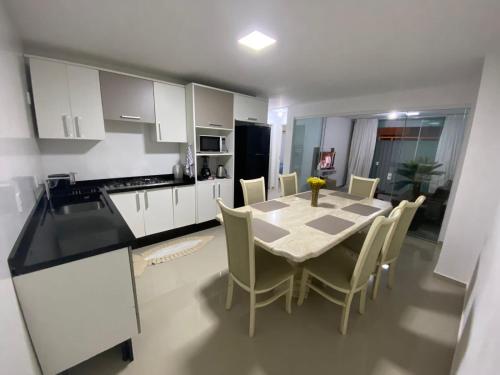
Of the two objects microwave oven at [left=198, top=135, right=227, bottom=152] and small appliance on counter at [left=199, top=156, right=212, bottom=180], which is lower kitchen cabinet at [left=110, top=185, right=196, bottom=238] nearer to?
small appliance on counter at [left=199, top=156, right=212, bottom=180]

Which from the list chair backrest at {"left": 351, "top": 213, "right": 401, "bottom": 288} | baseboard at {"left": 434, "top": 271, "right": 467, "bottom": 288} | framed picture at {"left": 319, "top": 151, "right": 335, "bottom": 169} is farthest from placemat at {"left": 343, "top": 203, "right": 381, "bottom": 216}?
framed picture at {"left": 319, "top": 151, "right": 335, "bottom": 169}

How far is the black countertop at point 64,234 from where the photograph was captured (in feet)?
3.21

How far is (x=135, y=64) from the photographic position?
2.46 metres

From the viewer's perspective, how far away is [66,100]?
2.13 m

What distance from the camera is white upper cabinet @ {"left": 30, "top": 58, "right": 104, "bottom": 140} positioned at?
6.61 feet

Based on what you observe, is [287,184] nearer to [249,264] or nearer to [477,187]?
[249,264]

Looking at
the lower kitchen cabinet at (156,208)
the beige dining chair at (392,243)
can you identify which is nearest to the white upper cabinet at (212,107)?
the lower kitchen cabinet at (156,208)

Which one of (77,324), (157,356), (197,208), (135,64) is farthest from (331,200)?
(135,64)

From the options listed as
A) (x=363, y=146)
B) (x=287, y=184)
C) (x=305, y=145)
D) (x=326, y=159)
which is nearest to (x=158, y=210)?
(x=287, y=184)

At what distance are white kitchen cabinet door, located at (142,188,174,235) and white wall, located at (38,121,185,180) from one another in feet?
1.69

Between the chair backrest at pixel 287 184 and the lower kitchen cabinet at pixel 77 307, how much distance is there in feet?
6.87

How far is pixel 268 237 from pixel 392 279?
157 cm

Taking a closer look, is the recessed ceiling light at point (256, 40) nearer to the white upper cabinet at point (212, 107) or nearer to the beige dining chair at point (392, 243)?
the white upper cabinet at point (212, 107)

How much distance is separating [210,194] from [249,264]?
201 cm
